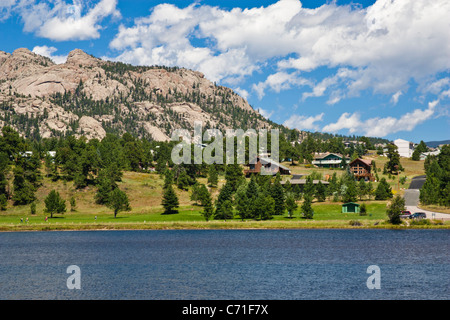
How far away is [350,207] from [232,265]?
60018 mm

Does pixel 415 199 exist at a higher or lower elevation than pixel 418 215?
higher

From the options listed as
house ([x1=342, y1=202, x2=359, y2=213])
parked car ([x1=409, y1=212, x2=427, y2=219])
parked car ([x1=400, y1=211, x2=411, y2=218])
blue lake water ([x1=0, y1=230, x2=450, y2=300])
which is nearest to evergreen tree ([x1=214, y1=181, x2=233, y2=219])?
blue lake water ([x1=0, y1=230, x2=450, y2=300])

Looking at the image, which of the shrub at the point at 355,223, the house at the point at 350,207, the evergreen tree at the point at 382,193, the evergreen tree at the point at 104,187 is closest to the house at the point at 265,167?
the evergreen tree at the point at 382,193

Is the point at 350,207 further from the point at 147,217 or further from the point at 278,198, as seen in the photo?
the point at 147,217

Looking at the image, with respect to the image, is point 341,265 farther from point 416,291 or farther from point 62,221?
point 62,221

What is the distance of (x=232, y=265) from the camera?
58.2m

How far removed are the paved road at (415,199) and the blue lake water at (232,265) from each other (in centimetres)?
1319

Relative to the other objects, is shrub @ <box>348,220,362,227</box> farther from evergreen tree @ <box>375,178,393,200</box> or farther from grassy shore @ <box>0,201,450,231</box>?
evergreen tree @ <box>375,178,393,200</box>

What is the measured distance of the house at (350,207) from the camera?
11006 cm

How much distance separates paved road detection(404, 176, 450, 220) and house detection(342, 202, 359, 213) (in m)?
11.7

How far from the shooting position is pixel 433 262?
5750cm

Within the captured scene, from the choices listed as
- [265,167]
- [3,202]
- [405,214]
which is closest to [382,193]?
[405,214]

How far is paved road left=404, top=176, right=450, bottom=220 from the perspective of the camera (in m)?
97.9
